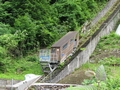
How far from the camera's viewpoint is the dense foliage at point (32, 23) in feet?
57.8

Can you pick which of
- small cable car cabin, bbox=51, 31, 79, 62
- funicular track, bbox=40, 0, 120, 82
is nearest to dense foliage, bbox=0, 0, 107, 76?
small cable car cabin, bbox=51, 31, 79, 62

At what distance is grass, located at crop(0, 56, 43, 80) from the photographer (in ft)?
52.3

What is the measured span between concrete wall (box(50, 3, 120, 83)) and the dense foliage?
198 cm

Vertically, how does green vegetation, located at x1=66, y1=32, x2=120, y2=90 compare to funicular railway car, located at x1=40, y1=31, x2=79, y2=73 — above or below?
below

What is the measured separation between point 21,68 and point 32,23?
12.2ft

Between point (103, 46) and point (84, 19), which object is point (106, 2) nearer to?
point (84, 19)

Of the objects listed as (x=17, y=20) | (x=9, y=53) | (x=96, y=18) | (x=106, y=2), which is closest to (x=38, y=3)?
(x=17, y=20)

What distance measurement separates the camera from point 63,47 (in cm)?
1727

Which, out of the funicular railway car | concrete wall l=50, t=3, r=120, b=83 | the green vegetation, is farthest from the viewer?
the green vegetation

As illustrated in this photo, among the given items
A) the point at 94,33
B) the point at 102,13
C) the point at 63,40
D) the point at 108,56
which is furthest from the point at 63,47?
the point at 102,13

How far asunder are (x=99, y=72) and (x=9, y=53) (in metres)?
13.7

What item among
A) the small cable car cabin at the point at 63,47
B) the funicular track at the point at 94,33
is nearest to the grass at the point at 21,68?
the funicular track at the point at 94,33

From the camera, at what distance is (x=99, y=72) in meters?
4.46

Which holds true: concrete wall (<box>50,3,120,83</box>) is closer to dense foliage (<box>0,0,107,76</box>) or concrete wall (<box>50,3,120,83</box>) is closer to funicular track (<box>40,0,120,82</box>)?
funicular track (<box>40,0,120,82</box>)
